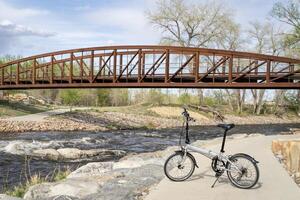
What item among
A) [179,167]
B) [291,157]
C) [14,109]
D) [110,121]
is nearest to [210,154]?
[179,167]

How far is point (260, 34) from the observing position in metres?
53.3

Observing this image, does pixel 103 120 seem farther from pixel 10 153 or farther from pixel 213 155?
pixel 213 155

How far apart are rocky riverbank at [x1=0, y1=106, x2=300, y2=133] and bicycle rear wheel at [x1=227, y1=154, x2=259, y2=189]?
1006 inches

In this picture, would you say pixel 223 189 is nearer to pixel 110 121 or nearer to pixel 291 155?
pixel 291 155

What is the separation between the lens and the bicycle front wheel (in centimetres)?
902

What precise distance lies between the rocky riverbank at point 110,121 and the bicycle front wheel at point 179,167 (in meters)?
24.5

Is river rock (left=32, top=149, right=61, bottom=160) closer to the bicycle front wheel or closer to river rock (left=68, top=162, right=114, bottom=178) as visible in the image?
river rock (left=68, top=162, right=114, bottom=178)

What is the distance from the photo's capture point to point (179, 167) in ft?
29.7

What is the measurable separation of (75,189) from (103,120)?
31.4 m

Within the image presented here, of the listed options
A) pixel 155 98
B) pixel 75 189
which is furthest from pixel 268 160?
pixel 155 98

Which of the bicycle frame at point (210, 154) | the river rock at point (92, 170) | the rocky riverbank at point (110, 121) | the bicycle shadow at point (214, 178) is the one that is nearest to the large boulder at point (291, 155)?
the bicycle shadow at point (214, 178)

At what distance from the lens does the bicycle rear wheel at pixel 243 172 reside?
8405 mm

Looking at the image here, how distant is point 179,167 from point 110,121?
99.3ft

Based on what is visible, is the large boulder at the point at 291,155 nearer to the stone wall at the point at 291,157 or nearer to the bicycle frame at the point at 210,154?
the stone wall at the point at 291,157
